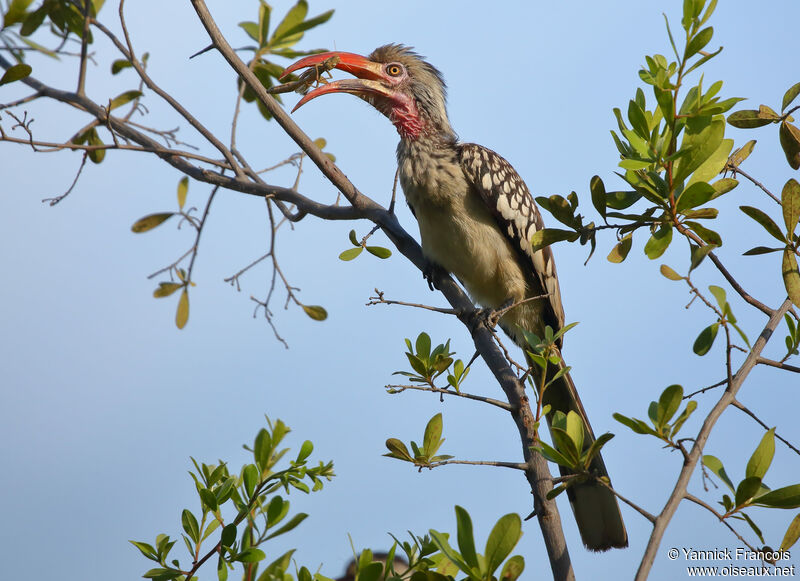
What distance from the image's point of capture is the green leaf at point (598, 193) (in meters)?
1.94

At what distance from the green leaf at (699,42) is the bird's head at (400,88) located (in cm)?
226

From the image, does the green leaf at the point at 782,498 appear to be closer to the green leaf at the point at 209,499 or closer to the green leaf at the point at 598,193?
the green leaf at the point at 598,193

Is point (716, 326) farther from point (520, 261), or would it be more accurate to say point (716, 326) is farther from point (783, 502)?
point (520, 261)

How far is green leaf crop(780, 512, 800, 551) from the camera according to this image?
5.94ft

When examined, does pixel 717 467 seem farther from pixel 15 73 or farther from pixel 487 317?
pixel 15 73

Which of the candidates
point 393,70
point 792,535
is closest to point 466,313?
point 792,535

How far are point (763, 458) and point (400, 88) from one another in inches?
119

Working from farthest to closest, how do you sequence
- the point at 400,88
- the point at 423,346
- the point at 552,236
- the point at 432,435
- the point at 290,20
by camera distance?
the point at 400,88 < the point at 290,20 < the point at 423,346 < the point at 432,435 < the point at 552,236

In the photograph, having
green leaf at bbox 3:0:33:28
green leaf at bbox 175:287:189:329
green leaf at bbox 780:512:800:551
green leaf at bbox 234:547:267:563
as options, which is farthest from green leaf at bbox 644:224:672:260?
green leaf at bbox 3:0:33:28

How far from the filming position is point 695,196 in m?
1.82

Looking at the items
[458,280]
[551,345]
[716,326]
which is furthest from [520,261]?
[716,326]

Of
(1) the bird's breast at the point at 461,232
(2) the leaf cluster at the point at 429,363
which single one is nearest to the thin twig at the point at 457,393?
(2) the leaf cluster at the point at 429,363

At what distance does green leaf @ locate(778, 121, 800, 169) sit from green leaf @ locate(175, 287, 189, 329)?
105 inches

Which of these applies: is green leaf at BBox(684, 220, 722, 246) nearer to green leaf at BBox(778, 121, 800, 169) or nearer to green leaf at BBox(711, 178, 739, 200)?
green leaf at BBox(711, 178, 739, 200)
